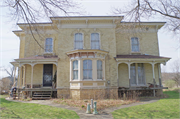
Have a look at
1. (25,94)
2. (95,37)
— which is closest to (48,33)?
(95,37)

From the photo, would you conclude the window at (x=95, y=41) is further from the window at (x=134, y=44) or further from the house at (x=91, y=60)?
the window at (x=134, y=44)

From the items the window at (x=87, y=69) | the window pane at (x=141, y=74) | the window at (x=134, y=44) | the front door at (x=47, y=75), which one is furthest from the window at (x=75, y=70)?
the window pane at (x=141, y=74)

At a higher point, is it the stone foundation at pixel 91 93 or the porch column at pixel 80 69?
the porch column at pixel 80 69

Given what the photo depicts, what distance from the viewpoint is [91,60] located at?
45.4ft

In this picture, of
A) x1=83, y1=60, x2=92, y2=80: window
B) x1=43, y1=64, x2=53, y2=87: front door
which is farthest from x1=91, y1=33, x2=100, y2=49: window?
x1=43, y1=64, x2=53, y2=87: front door

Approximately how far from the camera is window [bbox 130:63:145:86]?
16719 millimetres

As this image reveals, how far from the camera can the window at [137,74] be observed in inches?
658

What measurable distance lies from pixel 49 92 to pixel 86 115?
843 centimetres

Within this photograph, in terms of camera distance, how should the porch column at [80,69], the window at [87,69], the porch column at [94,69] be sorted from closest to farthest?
the porch column at [80,69], the porch column at [94,69], the window at [87,69]

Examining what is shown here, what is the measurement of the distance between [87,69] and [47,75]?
583 centimetres

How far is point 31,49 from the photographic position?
1756 cm

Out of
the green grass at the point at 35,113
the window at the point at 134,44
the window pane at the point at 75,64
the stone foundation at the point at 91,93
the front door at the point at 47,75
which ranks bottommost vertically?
the green grass at the point at 35,113

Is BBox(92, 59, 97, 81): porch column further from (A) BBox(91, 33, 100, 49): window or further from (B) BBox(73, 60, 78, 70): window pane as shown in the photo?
(A) BBox(91, 33, 100, 49): window

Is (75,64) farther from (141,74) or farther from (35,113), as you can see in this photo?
(141,74)
